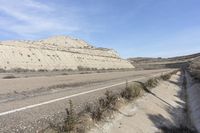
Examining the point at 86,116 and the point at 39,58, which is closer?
the point at 86,116

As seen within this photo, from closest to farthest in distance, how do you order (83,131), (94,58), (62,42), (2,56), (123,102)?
(83,131) < (123,102) < (2,56) < (94,58) < (62,42)

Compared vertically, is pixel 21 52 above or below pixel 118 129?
above

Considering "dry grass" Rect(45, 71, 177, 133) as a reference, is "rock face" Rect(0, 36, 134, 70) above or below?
above

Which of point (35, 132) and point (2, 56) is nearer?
point (35, 132)

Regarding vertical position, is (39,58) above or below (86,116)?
above

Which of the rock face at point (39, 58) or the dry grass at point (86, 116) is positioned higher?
the rock face at point (39, 58)

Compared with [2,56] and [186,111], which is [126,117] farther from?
[2,56]

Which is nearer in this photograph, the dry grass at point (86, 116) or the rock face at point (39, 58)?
the dry grass at point (86, 116)

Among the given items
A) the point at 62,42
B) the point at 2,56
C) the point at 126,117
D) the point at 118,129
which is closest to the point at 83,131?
the point at 118,129

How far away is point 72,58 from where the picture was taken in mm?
79812

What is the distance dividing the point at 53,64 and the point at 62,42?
6085cm


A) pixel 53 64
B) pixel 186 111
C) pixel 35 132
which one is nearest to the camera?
pixel 35 132

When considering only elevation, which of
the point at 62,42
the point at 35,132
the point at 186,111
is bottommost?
the point at 186,111

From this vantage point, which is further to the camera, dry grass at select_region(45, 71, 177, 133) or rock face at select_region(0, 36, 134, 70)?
rock face at select_region(0, 36, 134, 70)
